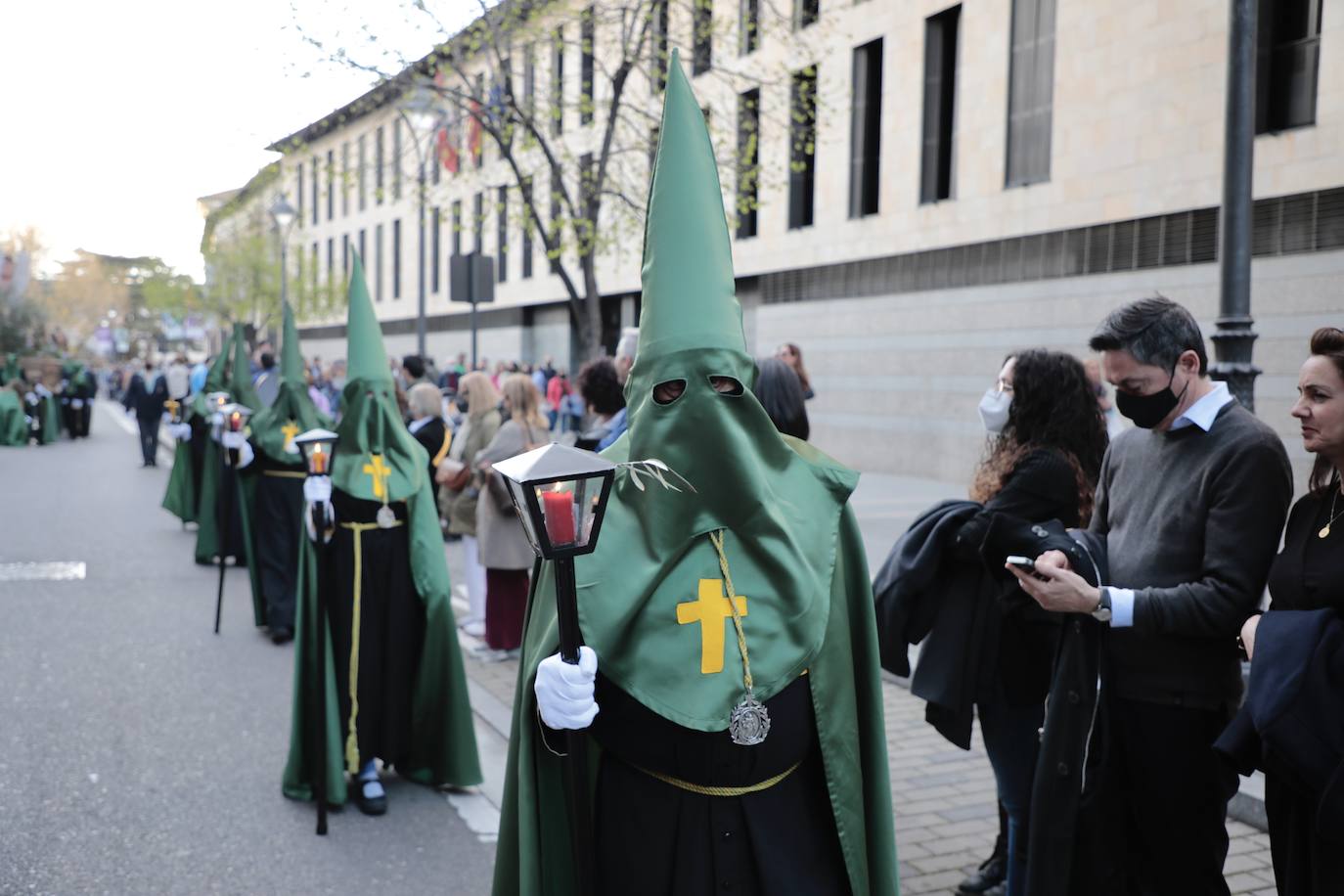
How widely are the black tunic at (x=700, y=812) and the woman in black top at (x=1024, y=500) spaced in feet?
4.09

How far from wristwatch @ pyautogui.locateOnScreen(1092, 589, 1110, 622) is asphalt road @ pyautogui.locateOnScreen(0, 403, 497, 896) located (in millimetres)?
2645

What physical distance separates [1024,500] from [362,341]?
3344 mm

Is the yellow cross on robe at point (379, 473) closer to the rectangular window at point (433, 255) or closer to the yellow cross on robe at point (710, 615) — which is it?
the yellow cross on robe at point (710, 615)

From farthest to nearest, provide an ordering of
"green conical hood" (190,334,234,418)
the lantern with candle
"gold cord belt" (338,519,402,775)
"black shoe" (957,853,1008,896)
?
"green conical hood" (190,334,234,418)
"gold cord belt" (338,519,402,775)
"black shoe" (957,853,1008,896)
the lantern with candle

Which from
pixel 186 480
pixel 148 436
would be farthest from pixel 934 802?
pixel 148 436

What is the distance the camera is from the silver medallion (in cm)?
244

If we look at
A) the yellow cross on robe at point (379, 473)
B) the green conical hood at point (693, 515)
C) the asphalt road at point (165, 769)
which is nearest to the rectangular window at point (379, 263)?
the asphalt road at point (165, 769)

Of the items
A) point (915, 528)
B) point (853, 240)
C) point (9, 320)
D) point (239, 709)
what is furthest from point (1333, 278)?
point (9, 320)

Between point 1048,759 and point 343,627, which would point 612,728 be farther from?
point 343,627

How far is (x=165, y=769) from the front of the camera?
5.84 m

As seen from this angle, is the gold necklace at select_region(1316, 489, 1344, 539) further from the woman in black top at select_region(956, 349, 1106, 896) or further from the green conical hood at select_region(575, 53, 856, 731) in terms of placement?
the green conical hood at select_region(575, 53, 856, 731)

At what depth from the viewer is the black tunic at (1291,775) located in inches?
107

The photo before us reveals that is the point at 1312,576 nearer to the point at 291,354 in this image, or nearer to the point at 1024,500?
the point at 1024,500

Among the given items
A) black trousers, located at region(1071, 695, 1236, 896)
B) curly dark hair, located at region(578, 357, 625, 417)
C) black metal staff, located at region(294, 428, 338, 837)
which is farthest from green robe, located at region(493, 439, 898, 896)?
curly dark hair, located at region(578, 357, 625, 417)
